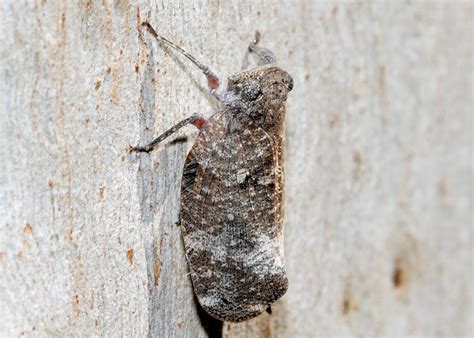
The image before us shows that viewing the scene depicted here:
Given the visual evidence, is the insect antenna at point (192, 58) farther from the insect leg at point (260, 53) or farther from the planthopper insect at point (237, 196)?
the insect leg at point (260, 53)

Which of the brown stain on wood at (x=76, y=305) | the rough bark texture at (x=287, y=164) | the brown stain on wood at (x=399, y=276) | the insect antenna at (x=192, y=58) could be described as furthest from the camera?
the brown stain on wood at (x=399, y=276)

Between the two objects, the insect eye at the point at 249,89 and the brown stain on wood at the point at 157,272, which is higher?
the insect eye at the point at 249,89

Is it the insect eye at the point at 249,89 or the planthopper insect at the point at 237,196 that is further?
the insect eye at the point at 249,89

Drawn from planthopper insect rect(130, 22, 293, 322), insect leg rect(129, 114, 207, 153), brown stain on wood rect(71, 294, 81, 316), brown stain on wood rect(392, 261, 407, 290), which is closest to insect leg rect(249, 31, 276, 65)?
planthopper insect rect(130, 22, 293, 322)

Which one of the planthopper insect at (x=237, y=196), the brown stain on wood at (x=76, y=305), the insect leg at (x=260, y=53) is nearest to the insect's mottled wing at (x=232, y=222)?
the planthopper insect at (x=237, y=196)

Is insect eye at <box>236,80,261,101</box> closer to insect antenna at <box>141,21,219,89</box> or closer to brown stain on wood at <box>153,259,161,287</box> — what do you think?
insect antenna at <box>141,21,219,89</box>

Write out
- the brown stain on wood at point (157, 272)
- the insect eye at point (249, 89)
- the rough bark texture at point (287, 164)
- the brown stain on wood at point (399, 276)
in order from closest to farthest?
the rough bark texture at point (287, 164)
the brown stain on wood at point (157, 272)
the insect eye at point (249, 89)
the brown stain on wood at point (399, 276)

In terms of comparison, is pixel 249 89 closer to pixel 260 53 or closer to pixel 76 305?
pixel 260 53
